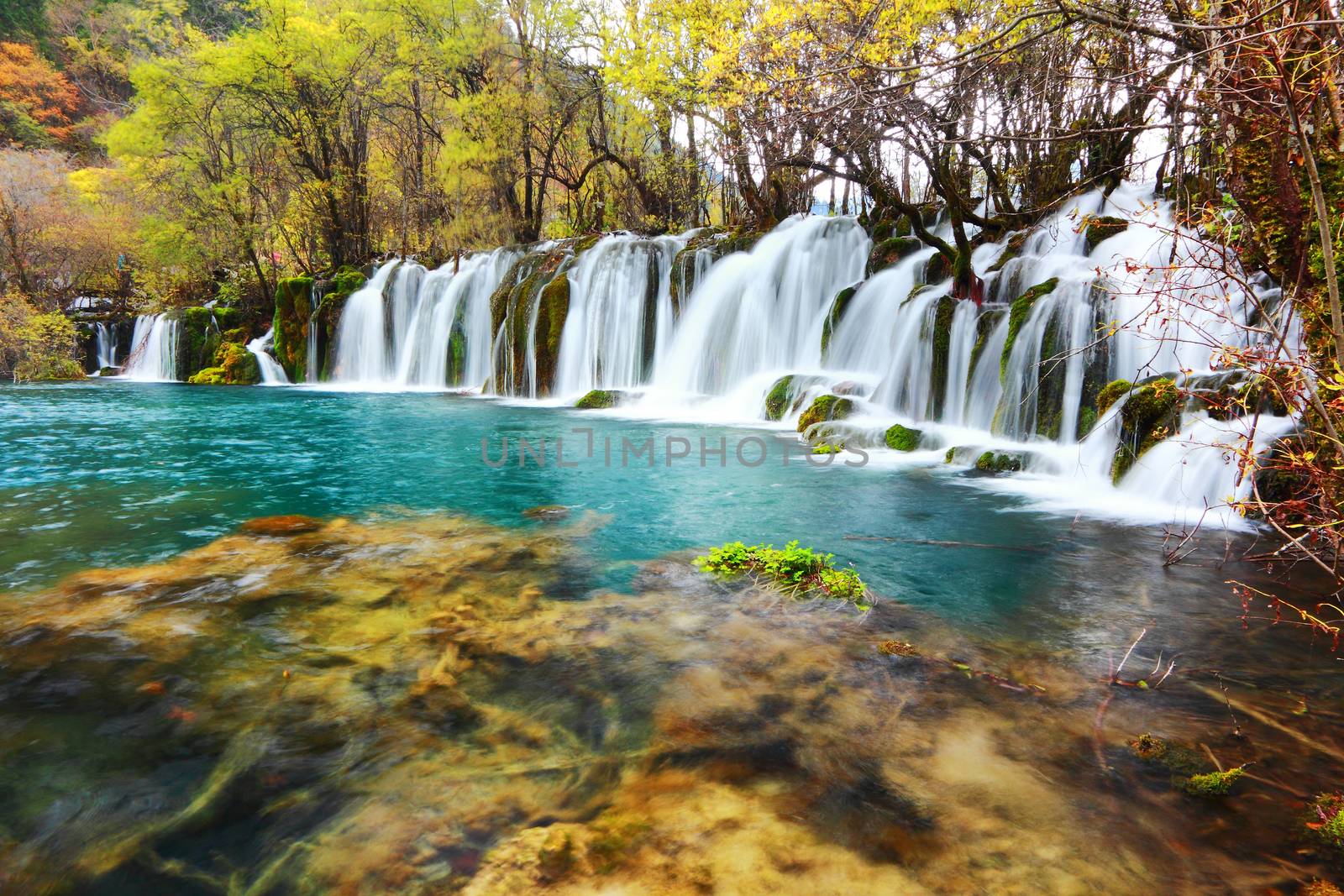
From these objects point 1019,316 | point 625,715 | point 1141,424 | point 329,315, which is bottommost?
point 625,715

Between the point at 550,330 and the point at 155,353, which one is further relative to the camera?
the point at 155,353

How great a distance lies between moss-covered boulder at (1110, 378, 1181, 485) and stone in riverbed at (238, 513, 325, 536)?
844cm

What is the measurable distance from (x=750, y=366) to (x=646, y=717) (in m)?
13.2

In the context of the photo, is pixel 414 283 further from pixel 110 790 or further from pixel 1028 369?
pixel 110 790

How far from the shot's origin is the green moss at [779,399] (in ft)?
45.0

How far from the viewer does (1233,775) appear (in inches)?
106

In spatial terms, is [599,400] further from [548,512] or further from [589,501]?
[548,512]

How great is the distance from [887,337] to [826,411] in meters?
2.24

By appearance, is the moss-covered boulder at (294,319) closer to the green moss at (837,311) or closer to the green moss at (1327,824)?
the green moss at (837,311)

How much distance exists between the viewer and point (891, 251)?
14.5 m

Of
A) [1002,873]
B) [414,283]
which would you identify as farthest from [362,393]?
A: [1002,873]

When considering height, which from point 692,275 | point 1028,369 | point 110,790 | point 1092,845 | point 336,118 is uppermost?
point 336,118

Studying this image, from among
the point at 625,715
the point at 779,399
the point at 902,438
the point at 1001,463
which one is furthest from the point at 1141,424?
the point at 625,715

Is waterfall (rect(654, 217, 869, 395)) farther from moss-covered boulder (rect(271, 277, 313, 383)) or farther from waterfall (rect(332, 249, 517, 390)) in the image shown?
moss-covered boulder (rect(271, 277, 313, 383))
